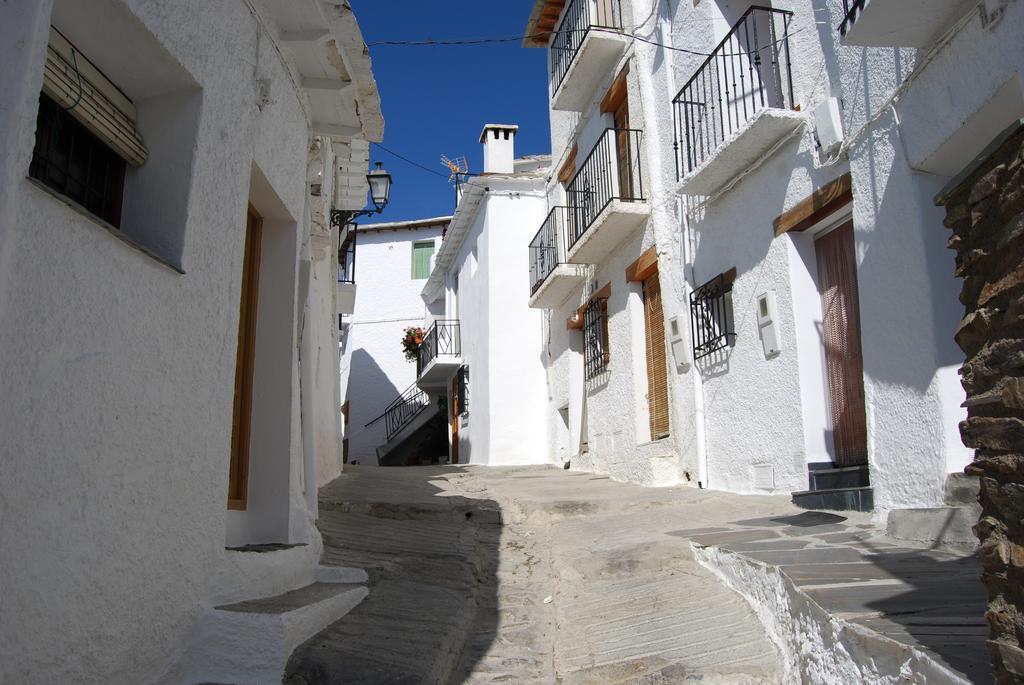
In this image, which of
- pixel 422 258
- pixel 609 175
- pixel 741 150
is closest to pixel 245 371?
pixel 741 150

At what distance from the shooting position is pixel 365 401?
24938 mm

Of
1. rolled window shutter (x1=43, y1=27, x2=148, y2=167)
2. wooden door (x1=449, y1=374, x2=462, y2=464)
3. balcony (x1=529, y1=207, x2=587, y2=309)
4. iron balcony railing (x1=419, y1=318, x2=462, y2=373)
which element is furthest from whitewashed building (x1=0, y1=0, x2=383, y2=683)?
iron balcony railing (x1=419, y1=318, x2=462, y2=373)

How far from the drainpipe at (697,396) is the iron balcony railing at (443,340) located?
39.3 ft

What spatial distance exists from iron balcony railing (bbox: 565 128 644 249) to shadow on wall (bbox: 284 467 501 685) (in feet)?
14.5

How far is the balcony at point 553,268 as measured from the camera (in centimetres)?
1218

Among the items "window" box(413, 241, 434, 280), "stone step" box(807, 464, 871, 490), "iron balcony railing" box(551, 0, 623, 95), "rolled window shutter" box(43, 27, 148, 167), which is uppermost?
"window" box(413, 241, 434, 280)

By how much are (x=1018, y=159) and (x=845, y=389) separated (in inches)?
187

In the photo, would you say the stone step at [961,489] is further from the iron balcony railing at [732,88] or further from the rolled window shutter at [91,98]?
the rolled window shutter at [91,98]

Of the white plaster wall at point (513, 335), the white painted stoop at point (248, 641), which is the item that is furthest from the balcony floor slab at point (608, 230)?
the white painted stoop at point (248, 641)

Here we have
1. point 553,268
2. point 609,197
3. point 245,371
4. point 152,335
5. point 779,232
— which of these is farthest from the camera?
point 553,268

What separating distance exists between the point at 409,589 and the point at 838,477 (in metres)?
3.40

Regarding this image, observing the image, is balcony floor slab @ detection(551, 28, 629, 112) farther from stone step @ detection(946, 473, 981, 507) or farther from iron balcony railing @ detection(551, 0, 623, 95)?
stone step @ detection(946, 473, 981, 507)

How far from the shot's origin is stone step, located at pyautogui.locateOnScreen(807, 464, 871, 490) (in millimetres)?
5980

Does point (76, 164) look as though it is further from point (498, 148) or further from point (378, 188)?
point (498, 148)
